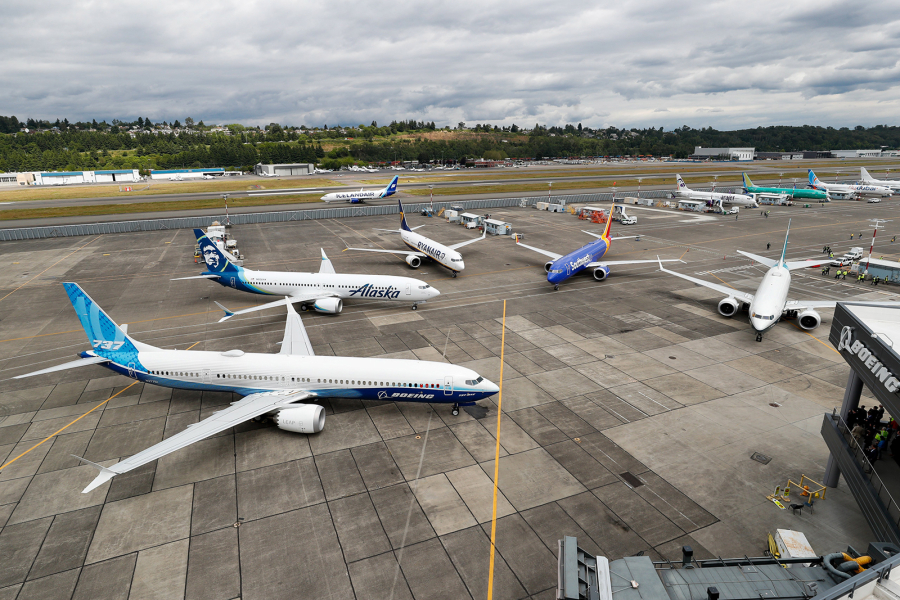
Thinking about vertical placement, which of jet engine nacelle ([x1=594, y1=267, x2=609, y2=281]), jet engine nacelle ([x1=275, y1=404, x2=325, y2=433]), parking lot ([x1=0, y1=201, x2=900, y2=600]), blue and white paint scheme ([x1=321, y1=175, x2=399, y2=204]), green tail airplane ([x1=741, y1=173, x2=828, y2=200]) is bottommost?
parking lot ([x1=0, y1=201, x2=900, y2=600])

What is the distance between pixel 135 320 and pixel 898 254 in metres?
102

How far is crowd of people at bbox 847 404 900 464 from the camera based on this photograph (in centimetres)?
1861

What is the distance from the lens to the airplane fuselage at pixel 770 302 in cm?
3856

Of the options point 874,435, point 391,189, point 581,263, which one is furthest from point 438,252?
point 391,189

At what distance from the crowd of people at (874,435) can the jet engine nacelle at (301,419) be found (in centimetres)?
2562

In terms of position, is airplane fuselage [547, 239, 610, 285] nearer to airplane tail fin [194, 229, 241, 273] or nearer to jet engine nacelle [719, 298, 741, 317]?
jet engine nacelle [719, 298, 741, 317]

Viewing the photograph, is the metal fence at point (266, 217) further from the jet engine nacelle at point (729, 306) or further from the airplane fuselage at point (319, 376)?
the jet engine nacelle at point (729, 306)

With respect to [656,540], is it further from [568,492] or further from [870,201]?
[870,201]

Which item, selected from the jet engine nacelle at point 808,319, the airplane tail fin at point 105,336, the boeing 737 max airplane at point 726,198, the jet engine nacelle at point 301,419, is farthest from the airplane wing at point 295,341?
the boeing 737 max airplane at point 726,198

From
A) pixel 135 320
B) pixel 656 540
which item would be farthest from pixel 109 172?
pixel 656 540

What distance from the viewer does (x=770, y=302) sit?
39969mm

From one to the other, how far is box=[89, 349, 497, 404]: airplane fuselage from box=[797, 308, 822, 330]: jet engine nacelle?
32.5 meters

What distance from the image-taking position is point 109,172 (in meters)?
192

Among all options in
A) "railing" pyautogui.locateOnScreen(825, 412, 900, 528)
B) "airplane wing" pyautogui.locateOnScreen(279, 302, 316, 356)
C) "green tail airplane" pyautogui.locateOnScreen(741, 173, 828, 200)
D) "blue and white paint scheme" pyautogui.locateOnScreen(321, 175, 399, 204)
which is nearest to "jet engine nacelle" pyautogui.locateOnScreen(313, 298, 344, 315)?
"airplane wing" pyautogui.locateOnScreen(279, 302, 316, 356)
